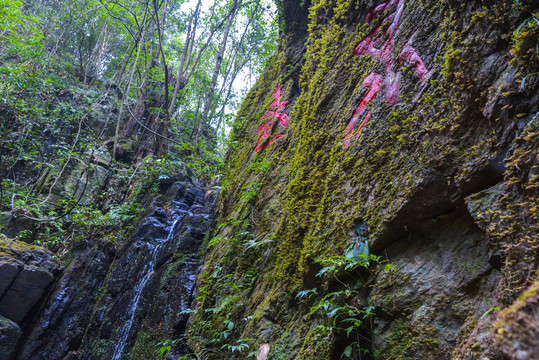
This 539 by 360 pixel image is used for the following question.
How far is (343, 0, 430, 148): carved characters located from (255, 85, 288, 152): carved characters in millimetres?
2229

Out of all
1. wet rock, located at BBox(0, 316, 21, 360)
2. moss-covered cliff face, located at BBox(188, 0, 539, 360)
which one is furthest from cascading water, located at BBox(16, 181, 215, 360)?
moss-covered cliff face, located at BBox(188, 0, 539, 360)

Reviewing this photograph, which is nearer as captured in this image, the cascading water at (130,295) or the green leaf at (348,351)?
the green leaf at (348,351)

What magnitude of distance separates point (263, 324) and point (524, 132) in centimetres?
248

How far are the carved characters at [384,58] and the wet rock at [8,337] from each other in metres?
7.23

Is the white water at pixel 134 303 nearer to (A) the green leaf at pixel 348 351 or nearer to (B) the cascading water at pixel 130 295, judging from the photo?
(B) the cascading water at pixel 130 295

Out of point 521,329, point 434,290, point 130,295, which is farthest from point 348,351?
point 130,295

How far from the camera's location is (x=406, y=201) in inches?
76.7

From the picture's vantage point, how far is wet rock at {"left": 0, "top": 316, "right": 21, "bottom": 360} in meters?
5.71

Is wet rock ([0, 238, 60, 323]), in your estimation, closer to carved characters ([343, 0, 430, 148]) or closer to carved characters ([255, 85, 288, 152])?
carved characters ([255, 85, 288, 152])

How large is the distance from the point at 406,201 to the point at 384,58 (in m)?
1.59

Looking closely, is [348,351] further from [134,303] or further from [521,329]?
[134,303]

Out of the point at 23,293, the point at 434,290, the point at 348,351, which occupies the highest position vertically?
the point at 23,293

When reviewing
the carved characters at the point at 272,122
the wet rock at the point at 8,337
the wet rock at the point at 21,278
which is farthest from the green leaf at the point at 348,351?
the wet rock at the point at 21,278

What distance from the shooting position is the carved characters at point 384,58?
2.43 meters
